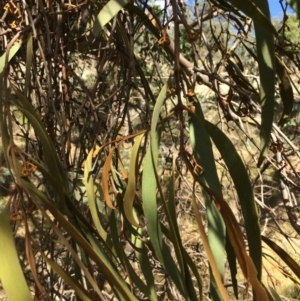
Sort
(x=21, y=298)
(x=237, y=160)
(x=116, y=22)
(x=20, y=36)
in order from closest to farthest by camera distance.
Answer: (x=21, y=298) → (x=237, y=160) → (x=20, y=36) → (x=116, y=22)

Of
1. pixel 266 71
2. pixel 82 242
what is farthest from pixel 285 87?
pixel 82 242

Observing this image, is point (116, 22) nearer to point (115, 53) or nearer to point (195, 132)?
point (115, 53)

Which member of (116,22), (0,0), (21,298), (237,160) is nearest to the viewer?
(21,298)

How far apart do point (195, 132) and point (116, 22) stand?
345 millimetres

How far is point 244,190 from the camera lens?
0.64 meters

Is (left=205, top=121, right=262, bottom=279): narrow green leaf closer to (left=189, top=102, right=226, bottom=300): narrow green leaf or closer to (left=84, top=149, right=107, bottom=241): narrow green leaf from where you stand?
(left=189, top=102, right=226, bottom=300): narrow green leaf

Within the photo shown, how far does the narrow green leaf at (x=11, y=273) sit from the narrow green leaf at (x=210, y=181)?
0.74ft

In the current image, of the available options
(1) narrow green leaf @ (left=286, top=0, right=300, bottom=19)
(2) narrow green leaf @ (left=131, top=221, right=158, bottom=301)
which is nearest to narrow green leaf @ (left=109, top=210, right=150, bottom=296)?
(2) narrow green leaf @ (left=131, top=221, right=158, bottom=301)

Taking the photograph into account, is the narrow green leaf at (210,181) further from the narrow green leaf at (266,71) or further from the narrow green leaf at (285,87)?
the narrow green leaf at (285,87)

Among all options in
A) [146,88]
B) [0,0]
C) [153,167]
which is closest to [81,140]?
[146,88]

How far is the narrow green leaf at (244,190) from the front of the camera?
63 cm

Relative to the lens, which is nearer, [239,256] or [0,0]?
[239,256]

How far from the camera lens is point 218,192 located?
2.16ft

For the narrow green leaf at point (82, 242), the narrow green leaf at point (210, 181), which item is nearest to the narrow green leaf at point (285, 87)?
the narrow green leaf at point (210, 181)
